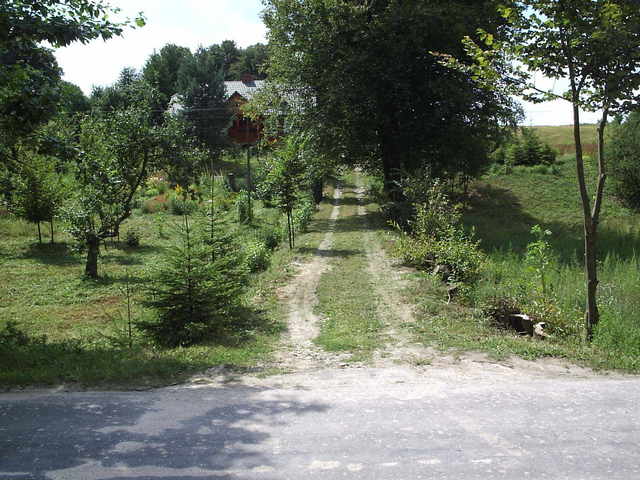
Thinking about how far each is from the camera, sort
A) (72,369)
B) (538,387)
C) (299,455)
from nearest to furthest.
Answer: (299,455) → (538,387) → (72,369)

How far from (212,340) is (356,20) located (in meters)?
16.8

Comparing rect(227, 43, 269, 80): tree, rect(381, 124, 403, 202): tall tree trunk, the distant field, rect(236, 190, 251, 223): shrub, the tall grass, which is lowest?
the tall grass

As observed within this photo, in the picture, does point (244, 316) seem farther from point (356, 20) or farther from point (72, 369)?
point (356, 20)

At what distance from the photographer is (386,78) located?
21016 millimetres

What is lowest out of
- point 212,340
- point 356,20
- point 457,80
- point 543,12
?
point 212,340

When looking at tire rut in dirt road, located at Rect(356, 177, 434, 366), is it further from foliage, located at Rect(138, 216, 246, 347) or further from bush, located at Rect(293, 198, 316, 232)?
bush, located at Rect(293, 198, 316, 232)

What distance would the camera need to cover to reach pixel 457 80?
21.4 m

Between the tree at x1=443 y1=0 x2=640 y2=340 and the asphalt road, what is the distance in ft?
10.0

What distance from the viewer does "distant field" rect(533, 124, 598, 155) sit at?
133ft

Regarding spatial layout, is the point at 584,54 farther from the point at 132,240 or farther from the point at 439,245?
the point at 132,240

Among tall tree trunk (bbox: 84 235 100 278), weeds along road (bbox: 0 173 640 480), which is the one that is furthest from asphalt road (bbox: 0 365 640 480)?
→ tall tree trunk (bbox: 84 235 100 278)

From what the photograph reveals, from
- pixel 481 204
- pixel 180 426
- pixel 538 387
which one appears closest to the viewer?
pixel 180 426

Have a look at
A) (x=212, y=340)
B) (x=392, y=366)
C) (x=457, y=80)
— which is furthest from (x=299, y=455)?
(x=457, y=80)

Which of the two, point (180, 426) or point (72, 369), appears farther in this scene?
point (72, 369)
